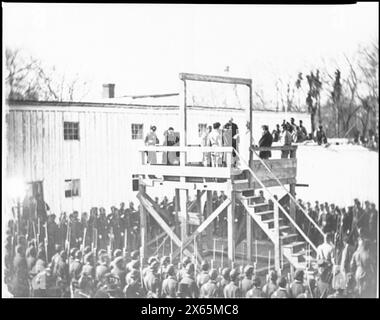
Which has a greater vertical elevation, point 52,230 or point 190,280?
point 52,230

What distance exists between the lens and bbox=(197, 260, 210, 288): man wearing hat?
1335 cm

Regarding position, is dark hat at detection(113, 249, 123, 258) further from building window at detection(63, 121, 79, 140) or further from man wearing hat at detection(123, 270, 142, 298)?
building window at detection(63, 121, 79, 140)

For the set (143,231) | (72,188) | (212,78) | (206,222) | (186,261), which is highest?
(212,78)

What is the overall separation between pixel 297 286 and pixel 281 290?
11.7 inches

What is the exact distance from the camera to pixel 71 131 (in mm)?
13586

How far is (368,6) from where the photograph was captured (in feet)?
43.6

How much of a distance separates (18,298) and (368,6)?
8.24 meters

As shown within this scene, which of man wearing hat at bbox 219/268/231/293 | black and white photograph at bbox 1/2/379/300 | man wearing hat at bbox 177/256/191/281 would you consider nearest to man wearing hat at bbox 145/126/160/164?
black and white photograph at bbox 1/2/379/300

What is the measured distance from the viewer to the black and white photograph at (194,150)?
13.4 m

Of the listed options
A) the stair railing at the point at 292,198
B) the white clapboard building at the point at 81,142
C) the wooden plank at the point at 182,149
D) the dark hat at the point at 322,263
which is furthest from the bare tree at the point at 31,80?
the dark hat at the point at 322,263

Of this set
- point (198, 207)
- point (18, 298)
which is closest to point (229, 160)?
point (198, 207)

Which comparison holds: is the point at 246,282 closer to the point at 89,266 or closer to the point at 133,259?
the point at 133,259

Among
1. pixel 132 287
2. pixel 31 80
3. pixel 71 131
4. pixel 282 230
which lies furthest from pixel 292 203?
pixel 31 80
